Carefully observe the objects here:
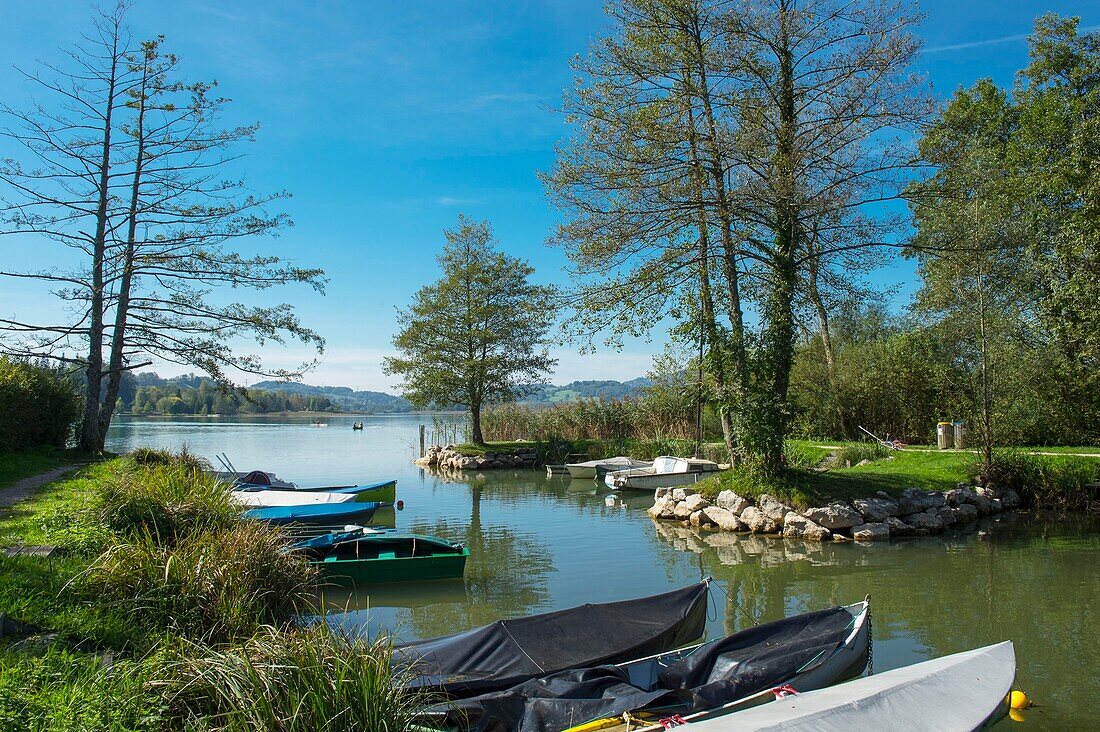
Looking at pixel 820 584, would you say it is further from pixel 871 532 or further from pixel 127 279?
pixel 127 279

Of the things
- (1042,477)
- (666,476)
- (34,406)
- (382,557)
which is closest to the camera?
(382,557)

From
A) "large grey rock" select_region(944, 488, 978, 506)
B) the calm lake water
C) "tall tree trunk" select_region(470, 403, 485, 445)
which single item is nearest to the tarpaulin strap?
the calm lake water

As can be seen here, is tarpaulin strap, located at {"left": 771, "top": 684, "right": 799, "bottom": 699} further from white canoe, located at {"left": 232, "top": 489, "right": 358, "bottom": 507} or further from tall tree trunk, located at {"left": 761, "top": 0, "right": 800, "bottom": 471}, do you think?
white canoe, located at {"left": 232, "top": 489, "right": 358, "bottom": 507}

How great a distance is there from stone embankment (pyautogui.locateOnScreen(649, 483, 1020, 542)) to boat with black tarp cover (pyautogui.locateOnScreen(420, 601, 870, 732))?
8.29 m

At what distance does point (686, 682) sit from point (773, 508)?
34.5 feet

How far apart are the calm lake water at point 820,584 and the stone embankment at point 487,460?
1378 cm

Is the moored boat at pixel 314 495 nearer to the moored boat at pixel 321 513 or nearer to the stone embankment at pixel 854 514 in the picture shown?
the moored boat at pixel 321 513

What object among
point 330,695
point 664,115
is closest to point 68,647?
point 330,695

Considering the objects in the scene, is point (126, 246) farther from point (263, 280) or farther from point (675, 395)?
point (675, 395)

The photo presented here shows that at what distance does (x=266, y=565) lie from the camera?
7.59 meters

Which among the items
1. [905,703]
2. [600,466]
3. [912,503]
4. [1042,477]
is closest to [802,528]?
[912,503]

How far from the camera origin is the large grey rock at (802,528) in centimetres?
1527

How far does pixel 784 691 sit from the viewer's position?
19.2 feet

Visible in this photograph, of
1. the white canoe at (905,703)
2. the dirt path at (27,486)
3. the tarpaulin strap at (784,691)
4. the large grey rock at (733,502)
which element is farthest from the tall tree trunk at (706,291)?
the dirt path at (27,486)
